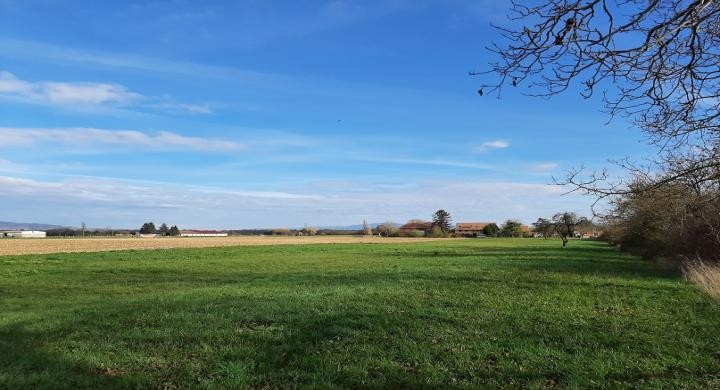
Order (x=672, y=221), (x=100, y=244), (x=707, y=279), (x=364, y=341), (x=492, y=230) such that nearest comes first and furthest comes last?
(x=364, y=341) < (x=672, y=221) < (x=707, y=279) < (x=100, y=244) < (x=492, y=230)

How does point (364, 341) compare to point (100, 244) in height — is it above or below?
below

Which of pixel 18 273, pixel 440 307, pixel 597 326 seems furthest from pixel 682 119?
pixel 18 273

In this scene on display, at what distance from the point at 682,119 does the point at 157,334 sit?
816 cm

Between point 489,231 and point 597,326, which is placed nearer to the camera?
point 597,326

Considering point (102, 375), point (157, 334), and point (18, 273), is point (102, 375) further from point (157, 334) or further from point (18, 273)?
point (18, 273)

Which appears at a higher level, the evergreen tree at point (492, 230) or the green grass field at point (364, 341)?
the evergreen tree at point (492, 230)

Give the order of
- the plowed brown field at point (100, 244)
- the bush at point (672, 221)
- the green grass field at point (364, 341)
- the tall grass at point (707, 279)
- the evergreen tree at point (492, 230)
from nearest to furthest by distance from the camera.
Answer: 1. the green grass field at point (364, 341)
2. the bush at point (672, 221)
3. the tall grass at point (707, 279)
4. the plowed brown field at point (100, 244)
5. the evergreen tree at point (492, 230)

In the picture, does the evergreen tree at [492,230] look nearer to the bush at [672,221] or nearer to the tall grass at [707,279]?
the bush at [672,221]

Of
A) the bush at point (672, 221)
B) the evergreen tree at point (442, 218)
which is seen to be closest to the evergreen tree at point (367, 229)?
the evergreen tree at point (442, 218)

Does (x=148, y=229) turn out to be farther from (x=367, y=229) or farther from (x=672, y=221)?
(x=672, y=221)

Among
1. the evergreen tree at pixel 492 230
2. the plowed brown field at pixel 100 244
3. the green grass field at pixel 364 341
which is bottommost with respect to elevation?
the green grass field at pixel 364 341

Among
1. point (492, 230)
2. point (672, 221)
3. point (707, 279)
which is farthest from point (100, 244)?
point (492, 230)

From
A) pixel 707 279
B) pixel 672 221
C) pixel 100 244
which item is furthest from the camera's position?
pixel 100 244

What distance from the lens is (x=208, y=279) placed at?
23797 mm
